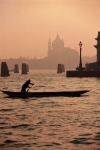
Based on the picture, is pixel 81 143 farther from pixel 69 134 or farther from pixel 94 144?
pixel 69 134

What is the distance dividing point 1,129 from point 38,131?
2220 mm

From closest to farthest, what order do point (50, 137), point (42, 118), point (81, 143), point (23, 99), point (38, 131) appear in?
1. point (81, 143)
2. point (50, 137)
3. point (38, 131)
4. point (42, 118)
5. point (23, 99)

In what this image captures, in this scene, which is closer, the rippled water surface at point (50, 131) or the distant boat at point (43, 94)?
the rippled water surface at point (50, 131)

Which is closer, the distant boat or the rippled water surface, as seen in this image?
the rippled water surface

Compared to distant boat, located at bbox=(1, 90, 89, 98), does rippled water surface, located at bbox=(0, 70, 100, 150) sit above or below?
below

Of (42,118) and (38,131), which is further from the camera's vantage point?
(42,118)

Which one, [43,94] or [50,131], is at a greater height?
[43,94]

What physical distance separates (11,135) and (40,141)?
2.13 metres

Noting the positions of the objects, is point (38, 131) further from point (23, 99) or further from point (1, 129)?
point (23, 99)

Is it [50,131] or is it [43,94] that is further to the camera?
[43,94]

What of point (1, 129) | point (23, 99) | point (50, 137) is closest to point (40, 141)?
point (50, 137)

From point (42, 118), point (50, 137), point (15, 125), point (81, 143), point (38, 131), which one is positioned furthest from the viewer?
point (42, 118)

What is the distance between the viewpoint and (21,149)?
613 inches

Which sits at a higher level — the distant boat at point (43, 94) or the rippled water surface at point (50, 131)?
the distant boat at point (43, 94)
